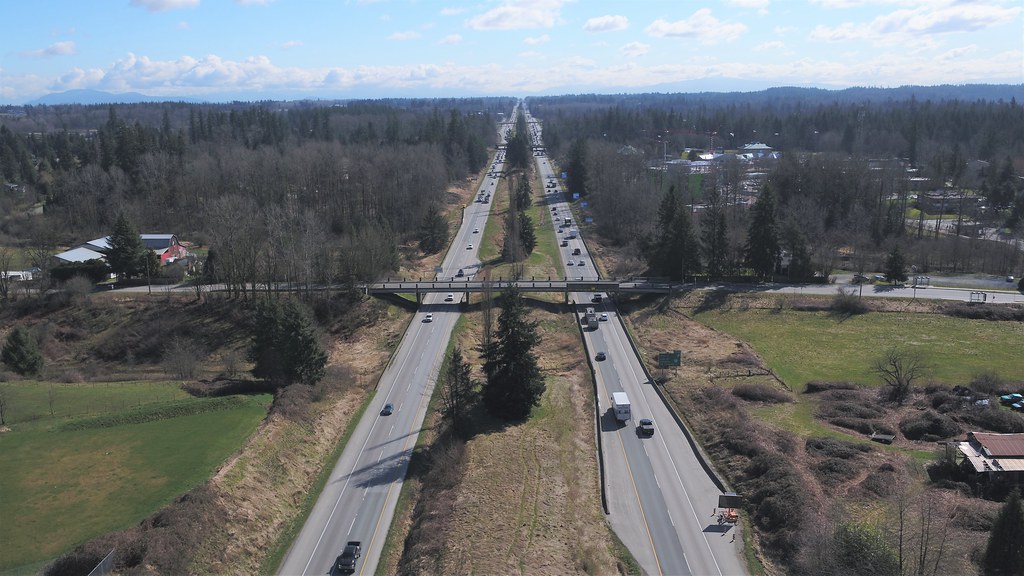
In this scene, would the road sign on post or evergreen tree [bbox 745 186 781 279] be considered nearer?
the road sign on post

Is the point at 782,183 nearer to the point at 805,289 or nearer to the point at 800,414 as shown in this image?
the point at 805,289

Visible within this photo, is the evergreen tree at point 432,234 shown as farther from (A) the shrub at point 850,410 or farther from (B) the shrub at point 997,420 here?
(B) the shrub at point 997,420

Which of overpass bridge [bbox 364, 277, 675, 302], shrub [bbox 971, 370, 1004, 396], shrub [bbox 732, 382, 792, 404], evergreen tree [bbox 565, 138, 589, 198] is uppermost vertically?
evergreen tree [bbox 565, 138, 589, 198]

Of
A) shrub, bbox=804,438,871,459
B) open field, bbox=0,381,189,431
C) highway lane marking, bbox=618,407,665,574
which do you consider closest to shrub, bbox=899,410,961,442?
shrub, bbox=804,438,871,459

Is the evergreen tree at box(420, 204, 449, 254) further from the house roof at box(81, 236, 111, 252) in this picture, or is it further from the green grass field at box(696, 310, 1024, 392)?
the green grass field at box(696, 310, 1024, 392)

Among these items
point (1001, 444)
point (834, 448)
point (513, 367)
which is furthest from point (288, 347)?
point (1001, 444)

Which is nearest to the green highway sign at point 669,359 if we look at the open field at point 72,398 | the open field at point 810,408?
the open field at point 810,408

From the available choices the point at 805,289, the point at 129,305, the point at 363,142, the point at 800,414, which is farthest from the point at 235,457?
the point at 363,142
